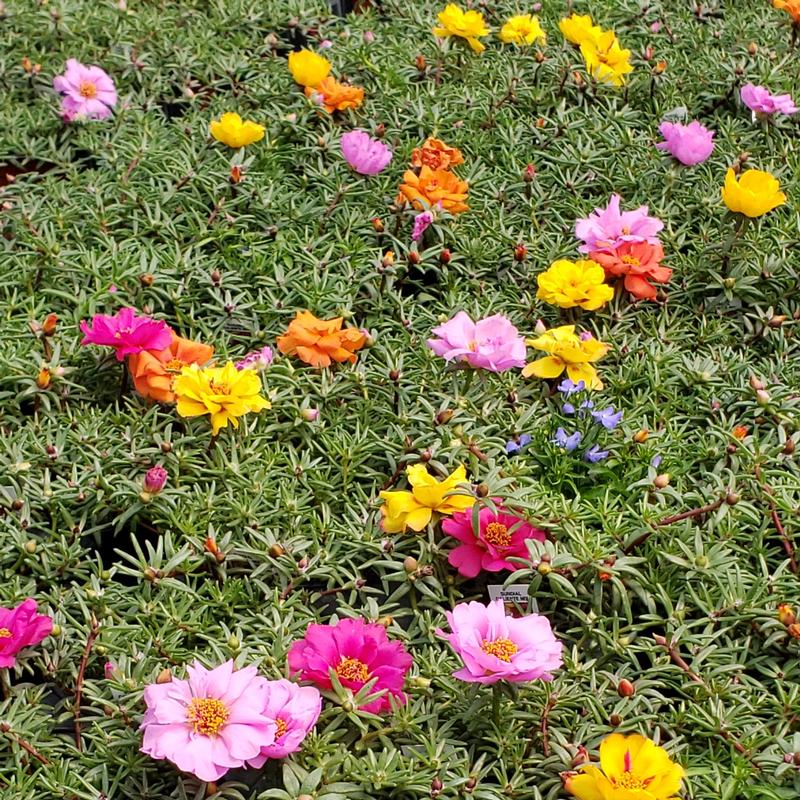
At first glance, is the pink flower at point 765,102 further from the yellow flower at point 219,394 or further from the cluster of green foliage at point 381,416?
the yellow flower at point 219,394

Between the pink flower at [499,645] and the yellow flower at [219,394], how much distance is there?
0.64 m

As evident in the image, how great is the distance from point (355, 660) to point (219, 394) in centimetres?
63

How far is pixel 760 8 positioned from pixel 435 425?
89.9 inches

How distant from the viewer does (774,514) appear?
2.01 m

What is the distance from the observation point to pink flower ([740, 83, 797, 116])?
304 cm

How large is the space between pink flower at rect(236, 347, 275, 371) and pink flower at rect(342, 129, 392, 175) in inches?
26.4

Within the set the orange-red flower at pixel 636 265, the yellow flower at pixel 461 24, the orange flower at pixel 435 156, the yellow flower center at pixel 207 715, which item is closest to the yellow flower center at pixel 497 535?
the yellow flower center at pixel 207 715

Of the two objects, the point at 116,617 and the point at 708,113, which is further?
the point at 708,113

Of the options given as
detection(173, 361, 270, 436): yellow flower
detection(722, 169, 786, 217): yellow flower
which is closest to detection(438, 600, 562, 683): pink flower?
detection(173, 361, 270, 436): yellow flower

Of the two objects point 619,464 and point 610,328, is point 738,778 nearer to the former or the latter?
point 619,464

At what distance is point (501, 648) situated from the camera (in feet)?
5.44

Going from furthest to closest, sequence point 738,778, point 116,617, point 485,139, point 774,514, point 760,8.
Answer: point 760,8, point 485,139, point 774,514, point 116,617, point 738,778

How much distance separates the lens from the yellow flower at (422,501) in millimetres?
1954

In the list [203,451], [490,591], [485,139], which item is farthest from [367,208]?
[490,591]
